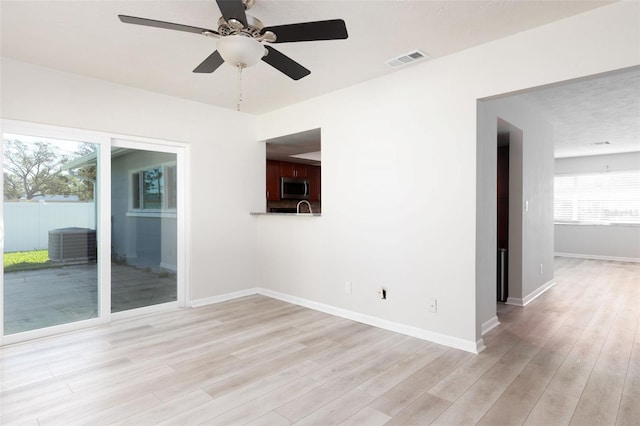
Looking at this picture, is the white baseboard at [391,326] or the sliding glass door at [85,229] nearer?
the white baseboard at [391,326]

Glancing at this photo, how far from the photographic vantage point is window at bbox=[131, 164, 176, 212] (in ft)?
13.1

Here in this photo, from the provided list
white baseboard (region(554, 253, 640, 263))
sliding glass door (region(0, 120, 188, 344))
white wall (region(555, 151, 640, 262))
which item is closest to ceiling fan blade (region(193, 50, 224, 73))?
sliding glass door (region(0, 120, 188, 344))

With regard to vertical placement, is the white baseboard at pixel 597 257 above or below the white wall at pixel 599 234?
below

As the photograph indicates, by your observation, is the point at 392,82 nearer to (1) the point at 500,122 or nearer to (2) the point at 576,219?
(1) the point at 500,122

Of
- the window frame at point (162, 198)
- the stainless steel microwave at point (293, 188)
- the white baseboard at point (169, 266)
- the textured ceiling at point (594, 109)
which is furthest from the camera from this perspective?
the stainless steel microwave at point (293, 188)

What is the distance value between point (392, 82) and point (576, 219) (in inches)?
306

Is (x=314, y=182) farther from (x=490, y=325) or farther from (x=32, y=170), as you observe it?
(x=32, y=170)

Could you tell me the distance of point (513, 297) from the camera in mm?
4457

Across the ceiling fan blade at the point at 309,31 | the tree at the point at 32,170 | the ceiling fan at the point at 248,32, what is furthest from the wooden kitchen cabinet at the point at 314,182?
the ceiling fan blade at the point at 309,31

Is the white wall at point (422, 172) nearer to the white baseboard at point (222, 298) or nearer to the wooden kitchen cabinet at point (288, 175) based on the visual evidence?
the white baseboard at point (222, 298)

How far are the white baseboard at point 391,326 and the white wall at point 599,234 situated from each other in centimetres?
733

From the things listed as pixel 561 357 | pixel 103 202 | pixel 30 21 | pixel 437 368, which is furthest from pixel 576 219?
pixel 30 21

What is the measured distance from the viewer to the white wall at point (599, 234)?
7891mm

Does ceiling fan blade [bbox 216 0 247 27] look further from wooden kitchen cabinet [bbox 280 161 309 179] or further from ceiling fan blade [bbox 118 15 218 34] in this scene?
wooden kitchen cabinet [bbox 280 161 309 179]
